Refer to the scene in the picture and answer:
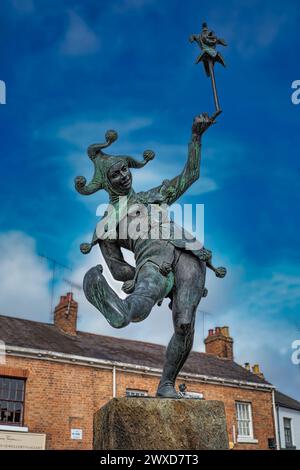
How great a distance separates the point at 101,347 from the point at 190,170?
21.1m

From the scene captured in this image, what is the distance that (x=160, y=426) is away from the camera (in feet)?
12.4

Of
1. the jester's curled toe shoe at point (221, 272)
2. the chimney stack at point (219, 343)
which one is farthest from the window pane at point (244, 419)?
the jester's curled toe shoe at point (221, 272)

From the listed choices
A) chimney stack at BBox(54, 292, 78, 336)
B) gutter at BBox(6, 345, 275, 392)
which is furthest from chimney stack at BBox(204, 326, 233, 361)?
chimney stack at BBox(54, 292, 78, 336)

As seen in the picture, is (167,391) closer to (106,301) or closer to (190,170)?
(106,301)

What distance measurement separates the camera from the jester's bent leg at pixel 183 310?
436 centimetres

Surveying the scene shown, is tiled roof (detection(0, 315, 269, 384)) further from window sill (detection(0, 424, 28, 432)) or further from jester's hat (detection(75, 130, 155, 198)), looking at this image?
jester's hat (detection(75, 130, 155, 198))

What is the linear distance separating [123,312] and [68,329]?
22.7 metres

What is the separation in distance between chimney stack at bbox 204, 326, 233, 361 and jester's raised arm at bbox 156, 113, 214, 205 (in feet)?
90.9

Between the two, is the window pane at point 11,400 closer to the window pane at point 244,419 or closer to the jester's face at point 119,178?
the window pane at point 244,419

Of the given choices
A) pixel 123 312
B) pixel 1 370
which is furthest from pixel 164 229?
pixel 1 370

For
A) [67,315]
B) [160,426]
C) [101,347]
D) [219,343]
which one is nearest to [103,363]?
[101,347]

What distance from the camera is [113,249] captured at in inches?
187

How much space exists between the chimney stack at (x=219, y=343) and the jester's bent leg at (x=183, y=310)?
28.0 meters

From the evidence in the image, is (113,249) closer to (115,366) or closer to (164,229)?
(164,229)
